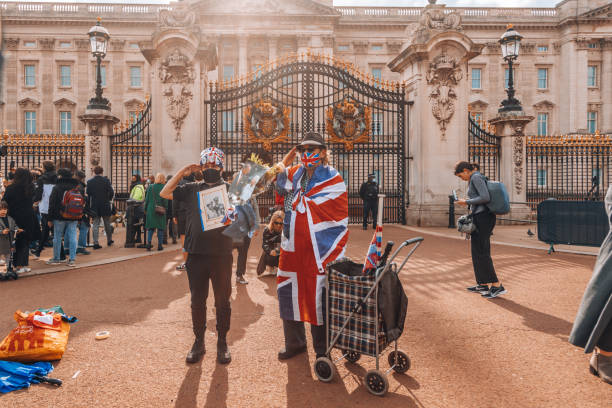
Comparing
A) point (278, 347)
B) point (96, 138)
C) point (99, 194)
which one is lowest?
point (278, 347)

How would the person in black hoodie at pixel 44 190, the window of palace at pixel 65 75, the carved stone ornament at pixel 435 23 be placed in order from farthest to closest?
the window of palace at pixel 65 75
the carved stone ornament at pixel 435 23
the person in black hoodie at pixel 44 190

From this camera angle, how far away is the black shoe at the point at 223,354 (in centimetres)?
379

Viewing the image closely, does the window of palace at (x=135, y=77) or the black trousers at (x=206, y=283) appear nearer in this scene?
the black trousers at (x=206, y=283)

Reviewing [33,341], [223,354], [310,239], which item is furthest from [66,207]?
[310,239]

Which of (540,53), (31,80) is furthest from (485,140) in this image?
(31,80)

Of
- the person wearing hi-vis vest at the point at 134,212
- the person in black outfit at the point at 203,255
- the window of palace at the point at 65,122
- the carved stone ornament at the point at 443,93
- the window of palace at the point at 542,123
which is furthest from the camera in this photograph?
the window of palace at the point at 542,123

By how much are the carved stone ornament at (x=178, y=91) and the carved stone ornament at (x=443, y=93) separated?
7.65 metres

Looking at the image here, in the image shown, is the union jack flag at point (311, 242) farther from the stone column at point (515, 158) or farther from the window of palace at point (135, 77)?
the window of palace at point (135, 77)

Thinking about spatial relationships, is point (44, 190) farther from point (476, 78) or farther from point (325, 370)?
point (476, 78)

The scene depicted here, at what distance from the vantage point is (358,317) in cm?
332

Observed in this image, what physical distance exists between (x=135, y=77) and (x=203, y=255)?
4328cm

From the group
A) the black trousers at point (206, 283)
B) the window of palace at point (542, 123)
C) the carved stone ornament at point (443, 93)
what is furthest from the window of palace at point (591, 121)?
the black trousers at point (206, 283)

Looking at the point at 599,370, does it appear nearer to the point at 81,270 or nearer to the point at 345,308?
the point at 345,308

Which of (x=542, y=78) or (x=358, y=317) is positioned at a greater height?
(x=542, y=78)
